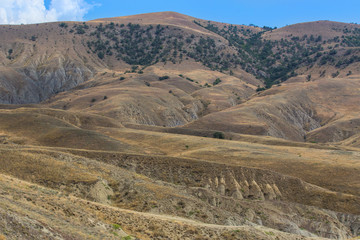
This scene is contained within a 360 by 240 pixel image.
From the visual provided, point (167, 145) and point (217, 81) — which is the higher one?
point (217, 81)

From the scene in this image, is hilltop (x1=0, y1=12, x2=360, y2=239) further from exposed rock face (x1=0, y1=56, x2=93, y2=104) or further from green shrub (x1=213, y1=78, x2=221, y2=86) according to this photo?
green shrub (x1=213, y1=78, x2=221, y2=86)

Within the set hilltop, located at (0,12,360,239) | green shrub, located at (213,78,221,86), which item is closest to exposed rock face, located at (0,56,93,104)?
hilltop, located at (0,12,360,239)

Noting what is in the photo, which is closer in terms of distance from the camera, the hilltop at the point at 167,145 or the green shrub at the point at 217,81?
the hilltop at the point at 167,145

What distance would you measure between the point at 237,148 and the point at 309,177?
504 inches

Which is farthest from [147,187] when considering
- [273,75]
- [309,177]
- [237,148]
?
[273,75]

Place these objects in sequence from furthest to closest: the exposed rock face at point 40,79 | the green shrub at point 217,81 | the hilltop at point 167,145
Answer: the green shrub at point 217,81, the exposed rock face at point 40,79, the hilltop at point 167,145

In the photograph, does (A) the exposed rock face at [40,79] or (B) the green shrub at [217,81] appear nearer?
(A) the exposed rock face at [40,79]

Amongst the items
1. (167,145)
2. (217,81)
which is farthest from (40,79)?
(167,145)

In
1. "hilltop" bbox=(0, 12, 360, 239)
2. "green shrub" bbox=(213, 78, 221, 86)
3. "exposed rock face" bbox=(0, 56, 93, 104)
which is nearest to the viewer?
"hilltop" bbox=(0, 12, 360, 239)

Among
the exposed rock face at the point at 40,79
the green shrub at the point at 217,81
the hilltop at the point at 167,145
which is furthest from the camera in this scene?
the green shrub at the point at 217,81

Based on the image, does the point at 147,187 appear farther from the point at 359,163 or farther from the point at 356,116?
the point at 356,116

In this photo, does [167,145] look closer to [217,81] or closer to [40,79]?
[40,79]

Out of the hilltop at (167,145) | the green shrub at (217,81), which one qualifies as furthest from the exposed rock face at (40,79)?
the green shrub at (217,81)

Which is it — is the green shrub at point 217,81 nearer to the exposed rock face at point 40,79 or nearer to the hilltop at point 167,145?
the hilltop at point 167,145
